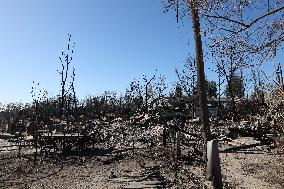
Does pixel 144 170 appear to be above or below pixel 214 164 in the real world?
below

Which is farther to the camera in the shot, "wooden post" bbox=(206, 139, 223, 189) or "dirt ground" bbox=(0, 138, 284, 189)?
"dirt ground" bbox=(0, 138, 284, 189)

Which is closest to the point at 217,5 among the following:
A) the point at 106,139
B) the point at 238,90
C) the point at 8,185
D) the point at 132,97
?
the point at 8,185

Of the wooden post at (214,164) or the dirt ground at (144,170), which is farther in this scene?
the dirt ground at (144,170)

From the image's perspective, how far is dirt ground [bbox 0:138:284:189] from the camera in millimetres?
11219

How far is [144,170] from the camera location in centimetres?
1442

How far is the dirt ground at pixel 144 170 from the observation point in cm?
1122

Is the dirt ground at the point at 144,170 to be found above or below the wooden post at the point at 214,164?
below

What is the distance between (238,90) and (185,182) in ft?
191

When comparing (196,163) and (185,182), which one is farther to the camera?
(196,163)

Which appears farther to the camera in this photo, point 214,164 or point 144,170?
point 144,170

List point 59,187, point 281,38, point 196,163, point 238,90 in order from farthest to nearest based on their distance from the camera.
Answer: point 238,90, point 196,163, point 59,187, point 281,38

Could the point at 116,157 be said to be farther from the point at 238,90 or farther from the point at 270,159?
the point at 238,90

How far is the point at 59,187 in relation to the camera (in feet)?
41.4

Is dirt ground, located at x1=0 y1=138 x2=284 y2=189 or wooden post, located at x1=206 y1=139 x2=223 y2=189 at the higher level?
wooden post, located at x1=206 y1=139 x2=223 y2=189
